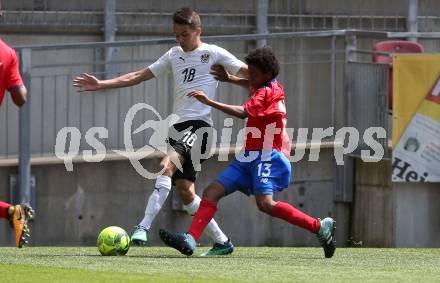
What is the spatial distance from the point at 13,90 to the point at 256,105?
6.71 feet

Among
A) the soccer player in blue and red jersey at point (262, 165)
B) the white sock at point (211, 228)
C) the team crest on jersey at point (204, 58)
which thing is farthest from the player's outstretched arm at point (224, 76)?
the white sock at point (211, 228)

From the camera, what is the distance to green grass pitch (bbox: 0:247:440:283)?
33.4 feet

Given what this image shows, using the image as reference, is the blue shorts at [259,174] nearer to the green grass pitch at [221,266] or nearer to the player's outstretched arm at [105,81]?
the green grass pitch at [221,266]

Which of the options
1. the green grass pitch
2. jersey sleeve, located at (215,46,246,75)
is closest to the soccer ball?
the green grass pitch

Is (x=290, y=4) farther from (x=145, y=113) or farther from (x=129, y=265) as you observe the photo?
(x=129, y=265)

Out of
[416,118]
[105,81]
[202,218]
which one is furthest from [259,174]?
[416,118]

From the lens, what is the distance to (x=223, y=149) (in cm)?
1708

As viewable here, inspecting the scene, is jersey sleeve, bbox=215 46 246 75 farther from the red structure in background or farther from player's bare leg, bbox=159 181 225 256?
the red structure in background

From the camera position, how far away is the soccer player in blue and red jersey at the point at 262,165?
12.0 meters

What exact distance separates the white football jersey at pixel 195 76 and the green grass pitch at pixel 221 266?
1.27 m

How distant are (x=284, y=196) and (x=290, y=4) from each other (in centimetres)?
389

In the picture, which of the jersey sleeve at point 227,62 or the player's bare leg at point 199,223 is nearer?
the player's bare leg at point 199,223

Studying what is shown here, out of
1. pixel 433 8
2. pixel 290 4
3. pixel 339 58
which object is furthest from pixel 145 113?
pixel 433 8

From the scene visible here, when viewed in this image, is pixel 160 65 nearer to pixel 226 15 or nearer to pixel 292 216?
pixel 292 216
